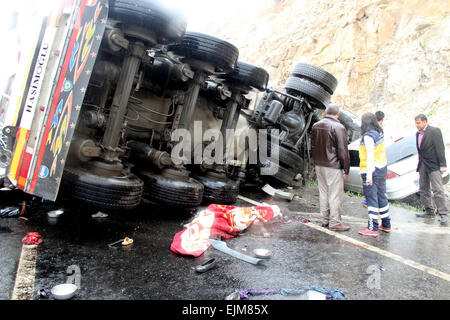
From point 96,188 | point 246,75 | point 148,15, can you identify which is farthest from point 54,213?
point 246,75

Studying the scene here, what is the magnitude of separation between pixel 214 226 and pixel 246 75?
100 inches

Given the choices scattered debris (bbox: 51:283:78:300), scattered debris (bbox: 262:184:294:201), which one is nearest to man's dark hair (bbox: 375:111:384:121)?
scattered debris (bbox: 262:184:294:201)

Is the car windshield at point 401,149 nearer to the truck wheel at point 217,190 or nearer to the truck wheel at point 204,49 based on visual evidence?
the truck wheel at point 217,190

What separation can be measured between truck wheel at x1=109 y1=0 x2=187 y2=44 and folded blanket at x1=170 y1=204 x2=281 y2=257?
2.08 metres

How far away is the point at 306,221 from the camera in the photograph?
4746mm

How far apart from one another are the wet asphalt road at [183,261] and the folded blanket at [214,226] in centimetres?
10

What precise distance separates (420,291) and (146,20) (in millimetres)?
3617

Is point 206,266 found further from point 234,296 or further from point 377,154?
point 377,154

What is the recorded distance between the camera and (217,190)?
15.8 ft

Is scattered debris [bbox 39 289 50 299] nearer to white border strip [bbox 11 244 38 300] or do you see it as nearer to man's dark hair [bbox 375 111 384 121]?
white border strip [bbox 11 244 38 300]

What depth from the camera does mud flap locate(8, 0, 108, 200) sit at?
9.22 feet
